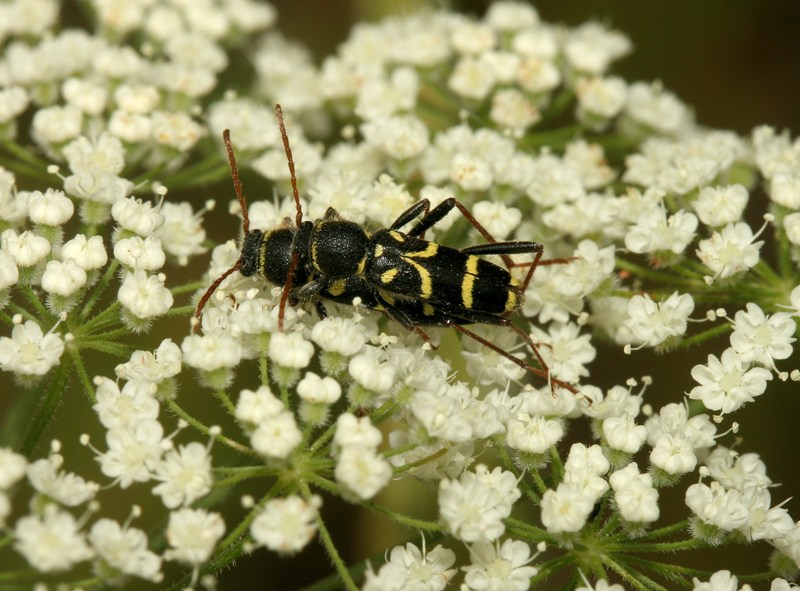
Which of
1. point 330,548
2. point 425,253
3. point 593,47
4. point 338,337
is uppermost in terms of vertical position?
point 593,47

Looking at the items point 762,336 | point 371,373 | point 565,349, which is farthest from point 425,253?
point 762,336

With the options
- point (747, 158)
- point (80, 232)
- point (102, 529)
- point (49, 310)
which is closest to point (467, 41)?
point (747, 158)

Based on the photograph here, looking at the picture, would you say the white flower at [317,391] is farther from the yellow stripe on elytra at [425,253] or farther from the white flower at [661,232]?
the white flower at [661,232]

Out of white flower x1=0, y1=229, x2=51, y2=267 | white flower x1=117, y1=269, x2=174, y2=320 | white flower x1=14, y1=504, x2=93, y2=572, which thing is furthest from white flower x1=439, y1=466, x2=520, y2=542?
white flower x1=0, y1=229, x2=51, y2=267

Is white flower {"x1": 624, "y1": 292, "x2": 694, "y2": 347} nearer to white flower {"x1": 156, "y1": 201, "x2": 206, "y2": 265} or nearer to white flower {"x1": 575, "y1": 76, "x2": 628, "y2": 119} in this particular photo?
white flower {"x1": 575, "y1": 76, "x2": 628, "y2": 119}

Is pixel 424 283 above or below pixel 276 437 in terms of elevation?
above

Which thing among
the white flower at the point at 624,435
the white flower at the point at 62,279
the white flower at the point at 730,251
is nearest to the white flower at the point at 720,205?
the white flower at the point at 730,251

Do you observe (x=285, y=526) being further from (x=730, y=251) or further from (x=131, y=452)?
(x=730, y=251)
